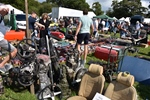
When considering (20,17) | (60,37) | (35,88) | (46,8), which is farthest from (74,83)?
(46,8)

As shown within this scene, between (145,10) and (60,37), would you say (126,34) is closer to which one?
(60,37)

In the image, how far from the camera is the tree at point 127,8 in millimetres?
72750

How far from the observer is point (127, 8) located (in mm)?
75312

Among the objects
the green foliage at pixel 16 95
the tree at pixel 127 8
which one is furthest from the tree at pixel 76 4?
the green foliage at pixel 16 95

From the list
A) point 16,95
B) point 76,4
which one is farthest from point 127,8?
point 16,95

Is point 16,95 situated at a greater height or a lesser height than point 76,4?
lesser

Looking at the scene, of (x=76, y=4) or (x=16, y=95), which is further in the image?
(x=76, y=4)

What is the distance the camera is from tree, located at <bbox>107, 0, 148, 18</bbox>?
72.8 meters

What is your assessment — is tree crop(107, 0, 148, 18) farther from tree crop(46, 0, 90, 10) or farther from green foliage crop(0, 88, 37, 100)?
green foliage crop(0, 88, 37, 100)

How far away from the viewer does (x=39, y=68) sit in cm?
449

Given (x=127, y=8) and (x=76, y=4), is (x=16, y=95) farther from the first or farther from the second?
(x=76, y=4)

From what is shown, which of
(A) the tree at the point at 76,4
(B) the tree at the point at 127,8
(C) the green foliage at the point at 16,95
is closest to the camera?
(C) the green foliage at the point at 16,95

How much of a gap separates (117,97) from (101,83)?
441mm

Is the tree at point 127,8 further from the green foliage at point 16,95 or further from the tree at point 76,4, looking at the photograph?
the green foliage at point 16,95
